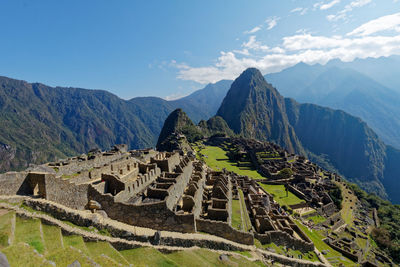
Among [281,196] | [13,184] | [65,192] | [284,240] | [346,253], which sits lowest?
[346,253]

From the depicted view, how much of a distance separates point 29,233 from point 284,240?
24.6 m

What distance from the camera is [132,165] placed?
28469 millimetres

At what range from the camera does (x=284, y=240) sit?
79.5 feet

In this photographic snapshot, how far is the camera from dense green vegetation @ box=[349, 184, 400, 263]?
44969mm

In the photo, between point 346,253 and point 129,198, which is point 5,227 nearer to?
point 129,198

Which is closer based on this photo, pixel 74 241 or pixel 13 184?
pixel 74 241

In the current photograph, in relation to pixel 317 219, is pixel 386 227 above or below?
below

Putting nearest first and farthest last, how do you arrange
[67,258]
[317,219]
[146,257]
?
1. [67,258]
2. [146,257]
3. [317,219]

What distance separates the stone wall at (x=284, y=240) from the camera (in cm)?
2278

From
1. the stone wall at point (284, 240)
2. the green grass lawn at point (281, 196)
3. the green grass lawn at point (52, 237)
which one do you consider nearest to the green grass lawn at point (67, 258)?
the green grass lawn at point (52, 237)

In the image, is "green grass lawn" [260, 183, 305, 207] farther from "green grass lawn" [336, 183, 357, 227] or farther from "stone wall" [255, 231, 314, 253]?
"stone wall" [255, 231, 314, 253]

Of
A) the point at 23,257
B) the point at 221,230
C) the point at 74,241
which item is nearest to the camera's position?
the point at 23,257

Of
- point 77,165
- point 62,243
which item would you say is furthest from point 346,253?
point 77,165

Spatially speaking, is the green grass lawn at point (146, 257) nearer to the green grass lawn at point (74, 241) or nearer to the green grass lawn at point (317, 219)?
the green grass lawn at point (74, 241)
